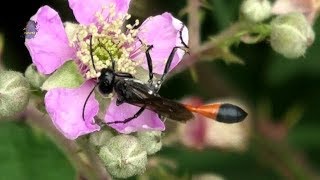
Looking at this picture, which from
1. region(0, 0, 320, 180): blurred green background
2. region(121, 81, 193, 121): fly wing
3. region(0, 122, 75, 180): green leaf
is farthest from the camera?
region(0, 0, 320, 180): blurred green background

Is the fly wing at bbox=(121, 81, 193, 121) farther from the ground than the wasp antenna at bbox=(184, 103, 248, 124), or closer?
farther from the ground

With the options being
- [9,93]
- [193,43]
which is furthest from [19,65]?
[9,93]

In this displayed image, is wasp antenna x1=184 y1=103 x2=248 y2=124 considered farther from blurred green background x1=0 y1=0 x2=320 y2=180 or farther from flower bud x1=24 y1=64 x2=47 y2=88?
blurred green background x1=0 y1=0 x2=320 y2=180

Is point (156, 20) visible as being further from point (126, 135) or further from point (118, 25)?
point (126, 135)

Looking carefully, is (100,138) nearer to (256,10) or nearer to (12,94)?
(12,94)

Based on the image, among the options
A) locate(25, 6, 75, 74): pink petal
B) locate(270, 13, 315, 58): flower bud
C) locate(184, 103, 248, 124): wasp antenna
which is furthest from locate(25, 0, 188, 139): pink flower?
locate(270, 13, 315, 58): flower bud

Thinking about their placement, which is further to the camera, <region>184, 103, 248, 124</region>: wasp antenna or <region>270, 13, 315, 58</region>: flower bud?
<region>270, 13, 315, 58</region>: flower bud

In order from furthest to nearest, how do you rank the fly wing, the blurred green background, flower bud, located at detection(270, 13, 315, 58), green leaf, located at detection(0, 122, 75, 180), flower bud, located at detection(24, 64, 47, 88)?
the blurred green background
green leaf, located at detection(0, 122, 75, 180)
flower bud, located at detection(270, 13, 315, 58)
flower bud, located at detection(24, 64, 47, 88)
the fly wing
